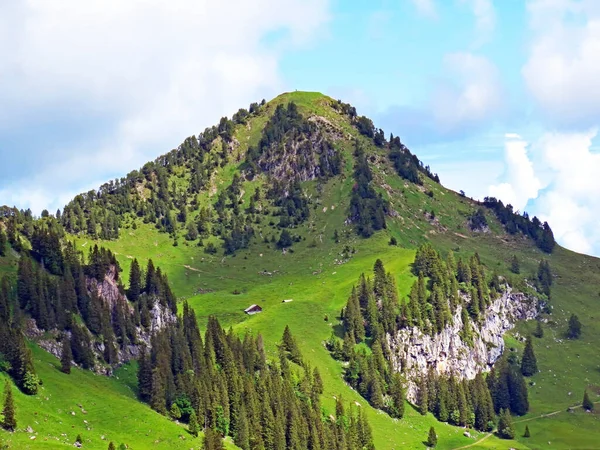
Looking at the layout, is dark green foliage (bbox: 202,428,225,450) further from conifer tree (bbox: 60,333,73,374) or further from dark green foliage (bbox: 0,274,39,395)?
dark green foliage (bbox: 0,274,39,395)

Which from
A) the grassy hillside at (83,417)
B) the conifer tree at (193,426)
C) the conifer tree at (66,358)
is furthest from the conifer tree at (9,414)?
the conifer tree at (193,426)

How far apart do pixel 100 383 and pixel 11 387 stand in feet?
103

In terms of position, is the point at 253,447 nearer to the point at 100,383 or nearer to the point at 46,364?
the point at 100,383

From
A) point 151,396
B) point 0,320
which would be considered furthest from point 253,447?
point 0,320

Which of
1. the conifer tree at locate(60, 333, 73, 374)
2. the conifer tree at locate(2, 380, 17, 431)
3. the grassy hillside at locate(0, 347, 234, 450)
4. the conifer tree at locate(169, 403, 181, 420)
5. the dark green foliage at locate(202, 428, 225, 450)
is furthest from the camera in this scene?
the conifer tree at locate(169, 403, 181, 420)

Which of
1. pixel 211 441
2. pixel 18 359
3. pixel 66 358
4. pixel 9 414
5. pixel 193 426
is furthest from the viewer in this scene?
pixel 66 358

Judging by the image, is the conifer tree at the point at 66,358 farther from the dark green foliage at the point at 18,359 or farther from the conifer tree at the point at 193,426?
the conifer tree at the point at 193,426

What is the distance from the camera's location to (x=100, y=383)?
195m

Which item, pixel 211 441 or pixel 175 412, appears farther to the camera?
pixel 175 412

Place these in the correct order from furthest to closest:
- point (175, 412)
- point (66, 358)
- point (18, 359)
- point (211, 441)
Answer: point (175, 412)
point (66, 358)
point (211, 441)
point (18, 359)

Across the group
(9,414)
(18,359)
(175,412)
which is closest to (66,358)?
(18,359)

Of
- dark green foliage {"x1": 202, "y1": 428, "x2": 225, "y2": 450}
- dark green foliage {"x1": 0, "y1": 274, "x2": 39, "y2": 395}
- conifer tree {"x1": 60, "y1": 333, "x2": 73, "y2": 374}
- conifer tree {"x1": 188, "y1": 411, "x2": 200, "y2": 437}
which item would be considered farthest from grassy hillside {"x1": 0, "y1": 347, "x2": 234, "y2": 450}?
dark green foliage {"x1": 202, "y1": 428, "x2": 225, "y2": 450}

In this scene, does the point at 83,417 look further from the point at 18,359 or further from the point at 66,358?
the point at 66,358

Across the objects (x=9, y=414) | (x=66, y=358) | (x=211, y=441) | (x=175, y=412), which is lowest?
(x=211, y=441)
